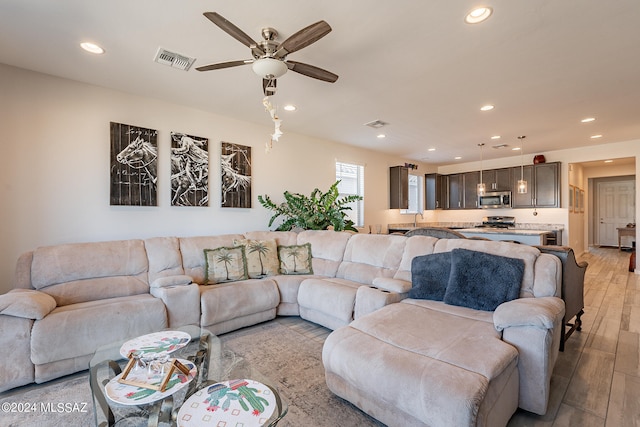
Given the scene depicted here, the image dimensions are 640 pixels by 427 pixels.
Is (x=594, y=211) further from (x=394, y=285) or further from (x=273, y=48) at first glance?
(x=273, y=48)

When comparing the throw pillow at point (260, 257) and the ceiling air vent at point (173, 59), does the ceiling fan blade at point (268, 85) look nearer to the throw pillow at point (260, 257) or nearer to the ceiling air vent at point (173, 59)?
the ceiling air vent at point (173, 59)

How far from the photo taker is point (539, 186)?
6438 millimetres

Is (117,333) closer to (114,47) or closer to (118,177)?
(118,177)

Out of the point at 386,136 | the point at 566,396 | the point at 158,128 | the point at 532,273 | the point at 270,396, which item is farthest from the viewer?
the point at 386,136

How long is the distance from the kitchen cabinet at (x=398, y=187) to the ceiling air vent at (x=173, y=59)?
199 inches

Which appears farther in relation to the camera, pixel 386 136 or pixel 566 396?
pixel 386 136

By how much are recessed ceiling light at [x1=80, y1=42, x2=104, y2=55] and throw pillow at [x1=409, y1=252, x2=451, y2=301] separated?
11.0 ft

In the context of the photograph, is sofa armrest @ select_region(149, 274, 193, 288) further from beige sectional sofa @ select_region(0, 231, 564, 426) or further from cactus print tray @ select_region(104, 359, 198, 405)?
cactus print tray @ select_region(104, 359, 198, 405)

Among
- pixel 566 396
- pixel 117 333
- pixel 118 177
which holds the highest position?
pixel 118 177

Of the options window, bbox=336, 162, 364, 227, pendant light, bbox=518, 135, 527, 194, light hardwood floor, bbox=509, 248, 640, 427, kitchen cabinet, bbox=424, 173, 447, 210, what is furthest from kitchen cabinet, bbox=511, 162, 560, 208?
window, bbox=336, 162, 364, 227

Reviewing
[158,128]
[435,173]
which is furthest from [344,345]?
[435,173]

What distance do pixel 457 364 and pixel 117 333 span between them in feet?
8.08

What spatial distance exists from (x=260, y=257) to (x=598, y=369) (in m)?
3.31

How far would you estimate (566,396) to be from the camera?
1.93m
